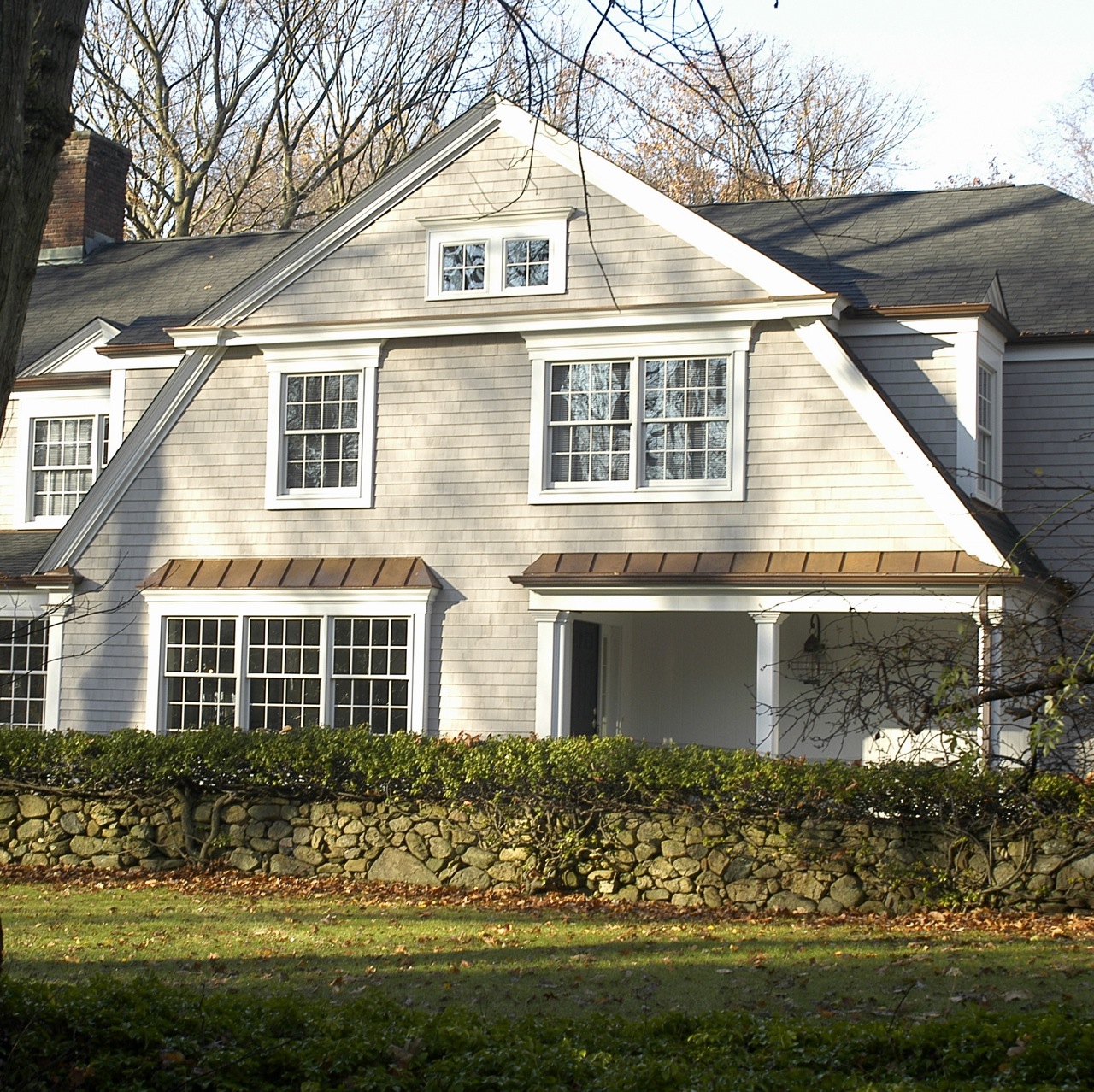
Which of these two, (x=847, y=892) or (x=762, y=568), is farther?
(x=762, y=568)

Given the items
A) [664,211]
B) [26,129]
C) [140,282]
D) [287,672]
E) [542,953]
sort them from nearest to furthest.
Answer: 1. [26,129]
2. [542,953]
3. [664,211]
4. [287,672]
5. [140,282]

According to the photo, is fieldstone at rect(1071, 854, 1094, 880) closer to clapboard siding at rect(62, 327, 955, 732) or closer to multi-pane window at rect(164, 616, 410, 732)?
clapboard siding at rect(62, 327, 955, 732)

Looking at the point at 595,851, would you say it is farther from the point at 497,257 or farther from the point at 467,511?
the point at 497,257

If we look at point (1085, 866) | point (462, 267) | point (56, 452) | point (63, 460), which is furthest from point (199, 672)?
point (1085, 866)

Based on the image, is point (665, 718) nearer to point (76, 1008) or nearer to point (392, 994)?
point (392, 994)

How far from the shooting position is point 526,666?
49.8 feet

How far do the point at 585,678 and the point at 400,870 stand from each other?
14.3ft

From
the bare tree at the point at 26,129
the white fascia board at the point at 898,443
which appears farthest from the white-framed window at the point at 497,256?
the bare tree at the point at 26,129

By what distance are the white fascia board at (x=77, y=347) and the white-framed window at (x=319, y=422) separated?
126 inches

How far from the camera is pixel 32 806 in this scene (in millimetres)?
14461

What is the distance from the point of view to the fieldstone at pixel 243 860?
1366cm

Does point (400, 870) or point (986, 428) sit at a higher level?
point (986, 428)

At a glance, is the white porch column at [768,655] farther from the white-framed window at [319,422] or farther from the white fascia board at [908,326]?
the white-framed window at [319,422]

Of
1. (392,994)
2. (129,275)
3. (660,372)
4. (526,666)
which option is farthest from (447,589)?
(129,275)
